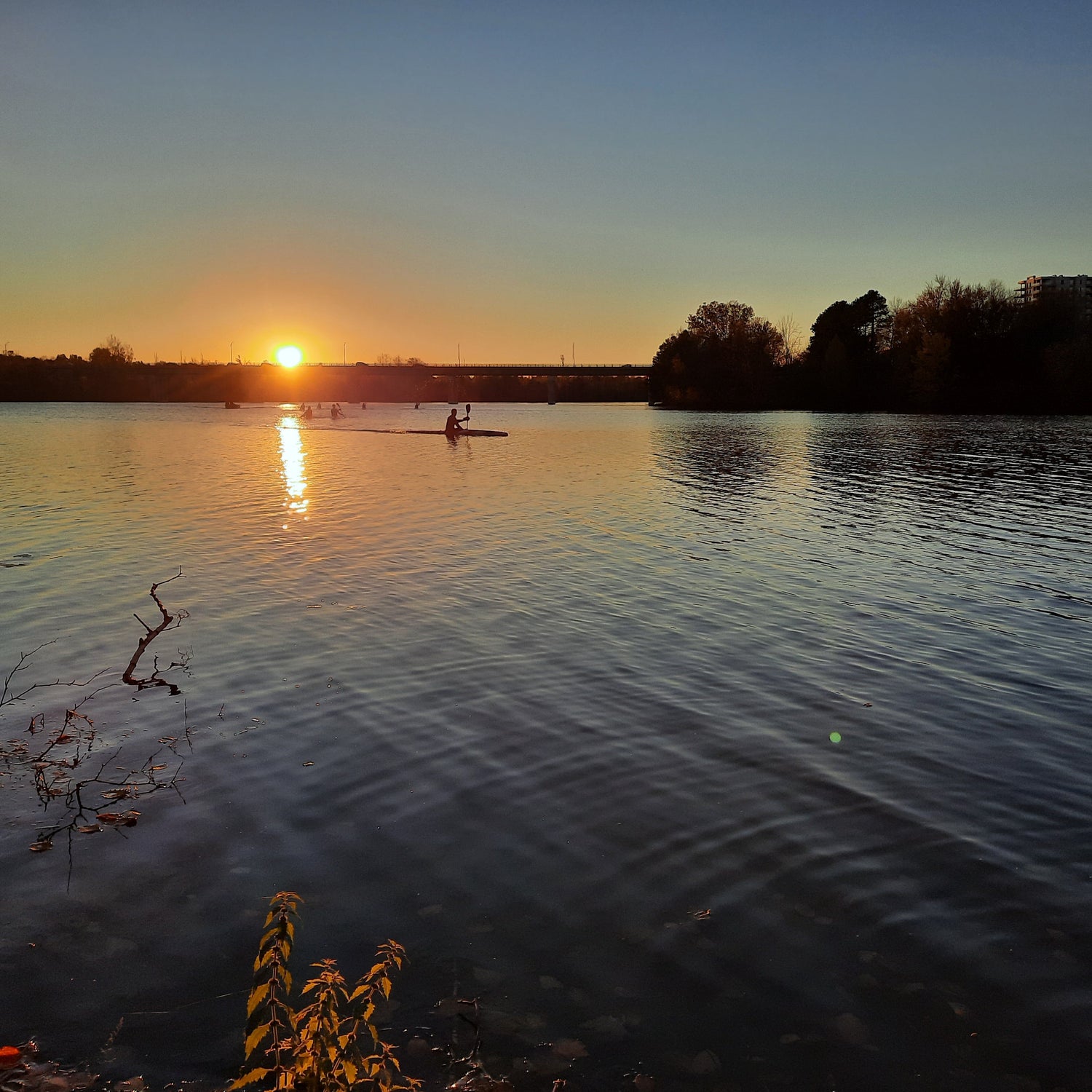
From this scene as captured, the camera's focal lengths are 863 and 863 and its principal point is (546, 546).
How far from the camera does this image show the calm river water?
509cm

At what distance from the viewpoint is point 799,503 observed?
3120cm

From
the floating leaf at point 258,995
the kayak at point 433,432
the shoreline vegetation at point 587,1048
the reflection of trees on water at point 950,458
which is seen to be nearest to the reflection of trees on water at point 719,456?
the reflection of trees on water at point 950,458

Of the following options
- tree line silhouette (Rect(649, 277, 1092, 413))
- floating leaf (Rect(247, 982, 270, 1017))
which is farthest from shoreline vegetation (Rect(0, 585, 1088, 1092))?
tree line silhouette (Rect(649, 277, 1092, 413))

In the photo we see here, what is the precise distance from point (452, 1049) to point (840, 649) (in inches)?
376

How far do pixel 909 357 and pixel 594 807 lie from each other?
126m

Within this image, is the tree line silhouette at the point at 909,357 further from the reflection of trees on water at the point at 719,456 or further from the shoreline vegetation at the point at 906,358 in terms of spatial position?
the reflection of trees on water at the point at 719,456

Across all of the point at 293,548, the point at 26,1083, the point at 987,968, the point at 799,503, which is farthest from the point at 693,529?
the point at 26,1083

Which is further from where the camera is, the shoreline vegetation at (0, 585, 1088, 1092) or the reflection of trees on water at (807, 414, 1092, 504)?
the reflection of trees on water at (807, 414, 1092, 504)

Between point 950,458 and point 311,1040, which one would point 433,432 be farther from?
point 311,1040

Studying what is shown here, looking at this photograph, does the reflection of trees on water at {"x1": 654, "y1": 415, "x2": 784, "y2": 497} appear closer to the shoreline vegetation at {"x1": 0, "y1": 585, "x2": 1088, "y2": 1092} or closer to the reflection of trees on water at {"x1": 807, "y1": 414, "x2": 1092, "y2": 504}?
the reflection of trees on water at {"x1": 807, "y1": 414, "x2": 1092, "y2": 504}

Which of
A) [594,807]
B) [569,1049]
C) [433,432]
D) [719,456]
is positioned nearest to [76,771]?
[594,807]

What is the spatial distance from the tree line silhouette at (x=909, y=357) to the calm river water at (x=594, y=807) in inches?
4081

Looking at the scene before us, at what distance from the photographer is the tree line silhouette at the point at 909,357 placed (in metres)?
111

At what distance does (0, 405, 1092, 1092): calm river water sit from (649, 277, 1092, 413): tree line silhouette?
103652 millimetres
